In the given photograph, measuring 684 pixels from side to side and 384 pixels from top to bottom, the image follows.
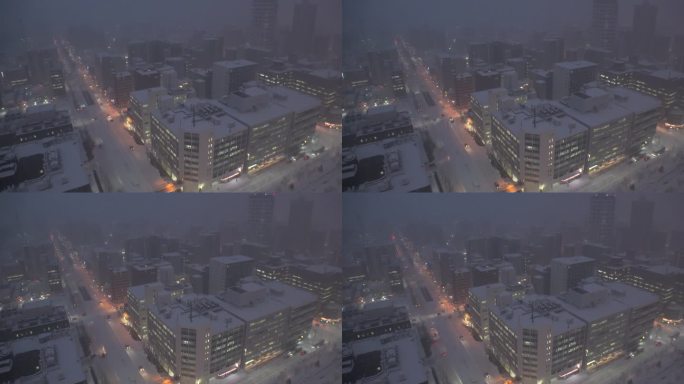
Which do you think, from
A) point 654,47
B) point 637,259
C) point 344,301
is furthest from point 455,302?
point 654,47

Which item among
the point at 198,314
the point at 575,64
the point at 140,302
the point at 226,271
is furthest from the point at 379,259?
the point at 575,64

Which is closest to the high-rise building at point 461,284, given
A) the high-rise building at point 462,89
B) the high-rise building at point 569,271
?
the high-rise building at point 569,271

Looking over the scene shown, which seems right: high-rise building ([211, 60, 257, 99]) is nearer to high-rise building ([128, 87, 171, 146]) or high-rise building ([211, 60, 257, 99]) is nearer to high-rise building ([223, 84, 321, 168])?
high-rise building ([223, 84, 321, 168])

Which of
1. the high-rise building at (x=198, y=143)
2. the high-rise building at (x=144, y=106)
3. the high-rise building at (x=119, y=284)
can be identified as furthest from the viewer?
the high-rise building at (x=119, y=284)

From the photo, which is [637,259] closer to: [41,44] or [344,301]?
[344,301]

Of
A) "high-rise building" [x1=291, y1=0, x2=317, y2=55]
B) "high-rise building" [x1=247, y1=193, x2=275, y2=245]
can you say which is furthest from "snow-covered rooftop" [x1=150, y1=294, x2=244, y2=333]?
"high-rise building" [x1=291, y1=0, x2=317, y2=55]

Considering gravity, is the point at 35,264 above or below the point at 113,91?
below

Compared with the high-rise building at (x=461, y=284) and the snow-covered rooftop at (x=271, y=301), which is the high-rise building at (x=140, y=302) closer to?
the snow-covered rooftop at (x=271, y=301)
